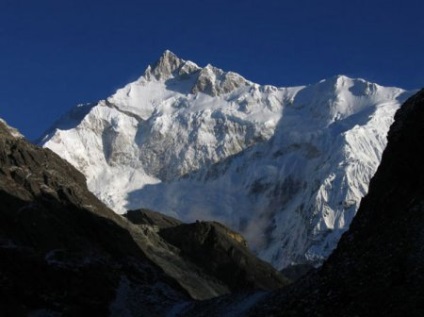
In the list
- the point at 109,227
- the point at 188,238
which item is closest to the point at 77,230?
the point at 109,227

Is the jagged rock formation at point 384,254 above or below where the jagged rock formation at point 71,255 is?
below

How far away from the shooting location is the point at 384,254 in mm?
40438

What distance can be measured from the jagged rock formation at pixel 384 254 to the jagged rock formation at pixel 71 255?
25.7 m

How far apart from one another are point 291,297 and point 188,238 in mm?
84435

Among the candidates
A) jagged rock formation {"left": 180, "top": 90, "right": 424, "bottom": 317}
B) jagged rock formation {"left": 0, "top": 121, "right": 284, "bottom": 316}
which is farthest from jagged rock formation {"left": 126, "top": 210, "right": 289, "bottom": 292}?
jagged rock formation {"left": 180, "top": 90, "right": 424, "bottom": 317}

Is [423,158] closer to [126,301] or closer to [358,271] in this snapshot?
[358,271]

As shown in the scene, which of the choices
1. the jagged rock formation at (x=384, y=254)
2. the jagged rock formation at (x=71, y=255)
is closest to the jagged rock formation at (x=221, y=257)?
the jagged rock formation at (x=71, y=255)

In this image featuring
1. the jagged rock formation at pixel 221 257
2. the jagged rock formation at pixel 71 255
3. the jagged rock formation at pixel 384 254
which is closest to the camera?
the jagged rock formation at pixel 384 254

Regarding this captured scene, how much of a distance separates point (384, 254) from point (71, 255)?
49559mm

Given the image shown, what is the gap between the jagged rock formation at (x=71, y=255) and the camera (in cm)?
7419

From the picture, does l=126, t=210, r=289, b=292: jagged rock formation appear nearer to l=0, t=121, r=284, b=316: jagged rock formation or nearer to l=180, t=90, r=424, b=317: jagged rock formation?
l=0, t=121, r=284, b=316: jagged rock formation

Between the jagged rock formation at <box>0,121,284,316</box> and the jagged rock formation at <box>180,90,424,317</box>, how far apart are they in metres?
25.7

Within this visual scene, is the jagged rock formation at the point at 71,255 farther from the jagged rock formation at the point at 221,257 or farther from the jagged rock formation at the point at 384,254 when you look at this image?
the jagged rock formation at the point at 384,254

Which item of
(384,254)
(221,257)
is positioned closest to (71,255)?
(221,257)
